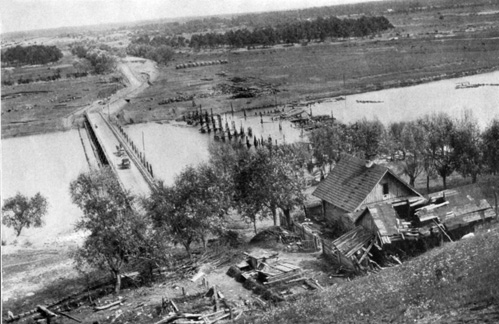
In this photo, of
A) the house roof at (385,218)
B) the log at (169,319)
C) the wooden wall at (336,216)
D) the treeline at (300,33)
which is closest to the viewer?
the log at (169,319)

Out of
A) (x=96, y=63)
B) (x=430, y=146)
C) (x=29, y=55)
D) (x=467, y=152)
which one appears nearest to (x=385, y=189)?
(x=430, y=146)

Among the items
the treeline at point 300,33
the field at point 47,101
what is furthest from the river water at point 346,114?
the treeline at point 300,33

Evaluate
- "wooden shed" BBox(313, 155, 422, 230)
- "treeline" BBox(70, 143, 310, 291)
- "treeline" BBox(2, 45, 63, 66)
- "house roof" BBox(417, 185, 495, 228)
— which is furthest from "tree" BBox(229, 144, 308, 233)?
"treeline" BBox(2, 45, 63, 66)

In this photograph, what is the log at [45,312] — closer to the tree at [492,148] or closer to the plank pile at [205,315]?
the plank pile at [205,315]

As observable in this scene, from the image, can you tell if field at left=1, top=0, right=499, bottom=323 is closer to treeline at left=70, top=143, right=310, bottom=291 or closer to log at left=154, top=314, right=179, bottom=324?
log at left=154, top=314, right=179, bottom=324

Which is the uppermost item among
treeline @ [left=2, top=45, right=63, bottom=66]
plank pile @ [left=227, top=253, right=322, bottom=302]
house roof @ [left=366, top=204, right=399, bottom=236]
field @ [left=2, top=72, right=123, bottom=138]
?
treeline @ [left=2, top=45, right=63, bottom=66]

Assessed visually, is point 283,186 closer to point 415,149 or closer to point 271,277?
point 271,277

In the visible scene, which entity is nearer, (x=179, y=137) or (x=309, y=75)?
(x=179, y=137)
